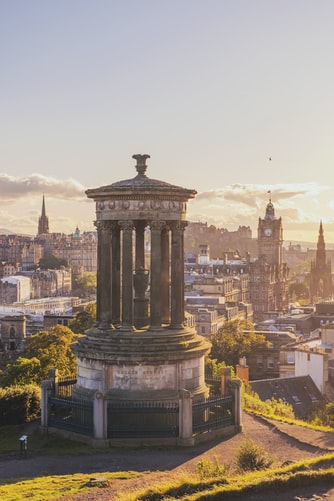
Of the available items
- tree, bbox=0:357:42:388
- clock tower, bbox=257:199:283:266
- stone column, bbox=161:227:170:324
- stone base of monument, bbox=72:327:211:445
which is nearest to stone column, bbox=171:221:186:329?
stone column, bbox=161:227:170:324

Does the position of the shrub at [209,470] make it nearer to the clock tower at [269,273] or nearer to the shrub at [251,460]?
the shrub at [251,460]

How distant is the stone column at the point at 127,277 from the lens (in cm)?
2503

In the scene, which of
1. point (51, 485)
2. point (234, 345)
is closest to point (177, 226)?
point (51, 485)

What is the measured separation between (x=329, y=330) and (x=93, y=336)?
4767 cm

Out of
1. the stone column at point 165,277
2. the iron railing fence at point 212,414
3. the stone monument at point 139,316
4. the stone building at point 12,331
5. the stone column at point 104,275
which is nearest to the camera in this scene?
the iron railing fence at point 212,414

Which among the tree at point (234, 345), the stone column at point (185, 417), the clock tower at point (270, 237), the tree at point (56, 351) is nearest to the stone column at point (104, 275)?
the stone column at point (185, 417)

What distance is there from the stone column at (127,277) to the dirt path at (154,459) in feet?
14.8

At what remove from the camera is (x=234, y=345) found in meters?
75.1

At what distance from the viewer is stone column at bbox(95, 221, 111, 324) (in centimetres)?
2578

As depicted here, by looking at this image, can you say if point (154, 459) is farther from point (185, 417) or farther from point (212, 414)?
point (212, 414)

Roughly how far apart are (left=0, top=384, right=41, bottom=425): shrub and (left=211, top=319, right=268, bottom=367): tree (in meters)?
47.8

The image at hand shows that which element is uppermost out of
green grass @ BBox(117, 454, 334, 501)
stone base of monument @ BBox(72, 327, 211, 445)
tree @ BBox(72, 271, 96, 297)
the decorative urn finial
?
the decorative urn finial

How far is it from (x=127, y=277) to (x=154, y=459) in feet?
20.8

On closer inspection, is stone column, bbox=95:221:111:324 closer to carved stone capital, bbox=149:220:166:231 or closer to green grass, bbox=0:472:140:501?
carved stone capital, bbox=149:220:166:231
